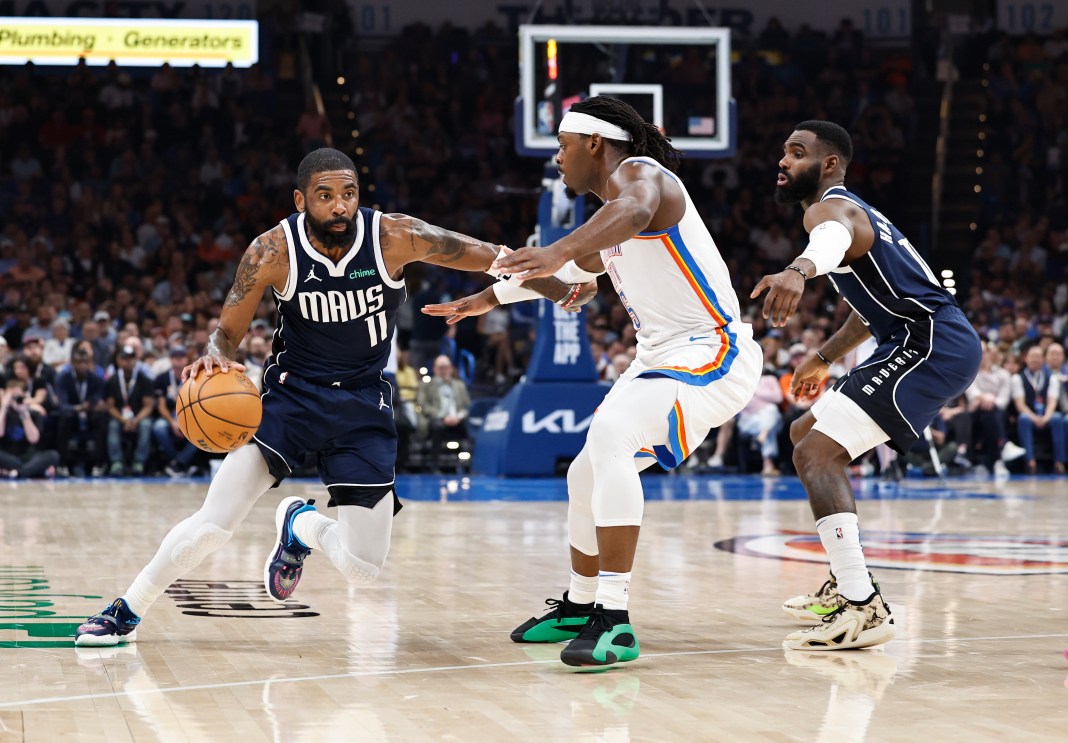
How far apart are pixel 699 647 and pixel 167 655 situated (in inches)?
73.8

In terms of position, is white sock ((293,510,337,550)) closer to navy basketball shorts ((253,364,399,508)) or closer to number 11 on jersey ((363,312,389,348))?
navy basketball shorts ((253,364,399,508))

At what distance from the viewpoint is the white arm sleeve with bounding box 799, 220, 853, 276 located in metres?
4.78

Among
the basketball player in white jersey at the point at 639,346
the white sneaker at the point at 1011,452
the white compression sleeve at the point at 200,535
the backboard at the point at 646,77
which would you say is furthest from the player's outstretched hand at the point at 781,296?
the white sneaker at the point at 1011,452

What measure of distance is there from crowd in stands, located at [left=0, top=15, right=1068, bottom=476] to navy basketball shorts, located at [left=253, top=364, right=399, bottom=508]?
9.78 meters

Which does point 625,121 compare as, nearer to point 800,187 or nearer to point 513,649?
point 800,187

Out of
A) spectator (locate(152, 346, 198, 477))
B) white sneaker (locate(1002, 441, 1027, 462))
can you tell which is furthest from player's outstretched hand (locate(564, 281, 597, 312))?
white sneaker (locate(1002, 441, 1027, 462))

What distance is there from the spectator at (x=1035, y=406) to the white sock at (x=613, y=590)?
12.2 meters

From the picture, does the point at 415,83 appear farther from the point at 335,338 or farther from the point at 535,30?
the point at 335,338

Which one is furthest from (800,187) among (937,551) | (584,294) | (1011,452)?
(1011,452)

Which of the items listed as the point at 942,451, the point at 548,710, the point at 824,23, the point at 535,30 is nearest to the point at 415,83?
the point at 824,23

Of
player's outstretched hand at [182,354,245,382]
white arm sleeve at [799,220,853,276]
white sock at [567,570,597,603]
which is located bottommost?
white sock at [567,570,597,603]

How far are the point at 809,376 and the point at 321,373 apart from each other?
2.06 meters

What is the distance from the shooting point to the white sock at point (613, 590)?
187 inches

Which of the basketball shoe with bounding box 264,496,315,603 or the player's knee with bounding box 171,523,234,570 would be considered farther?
the basketball shoe with bounding box 264,496,315,603
